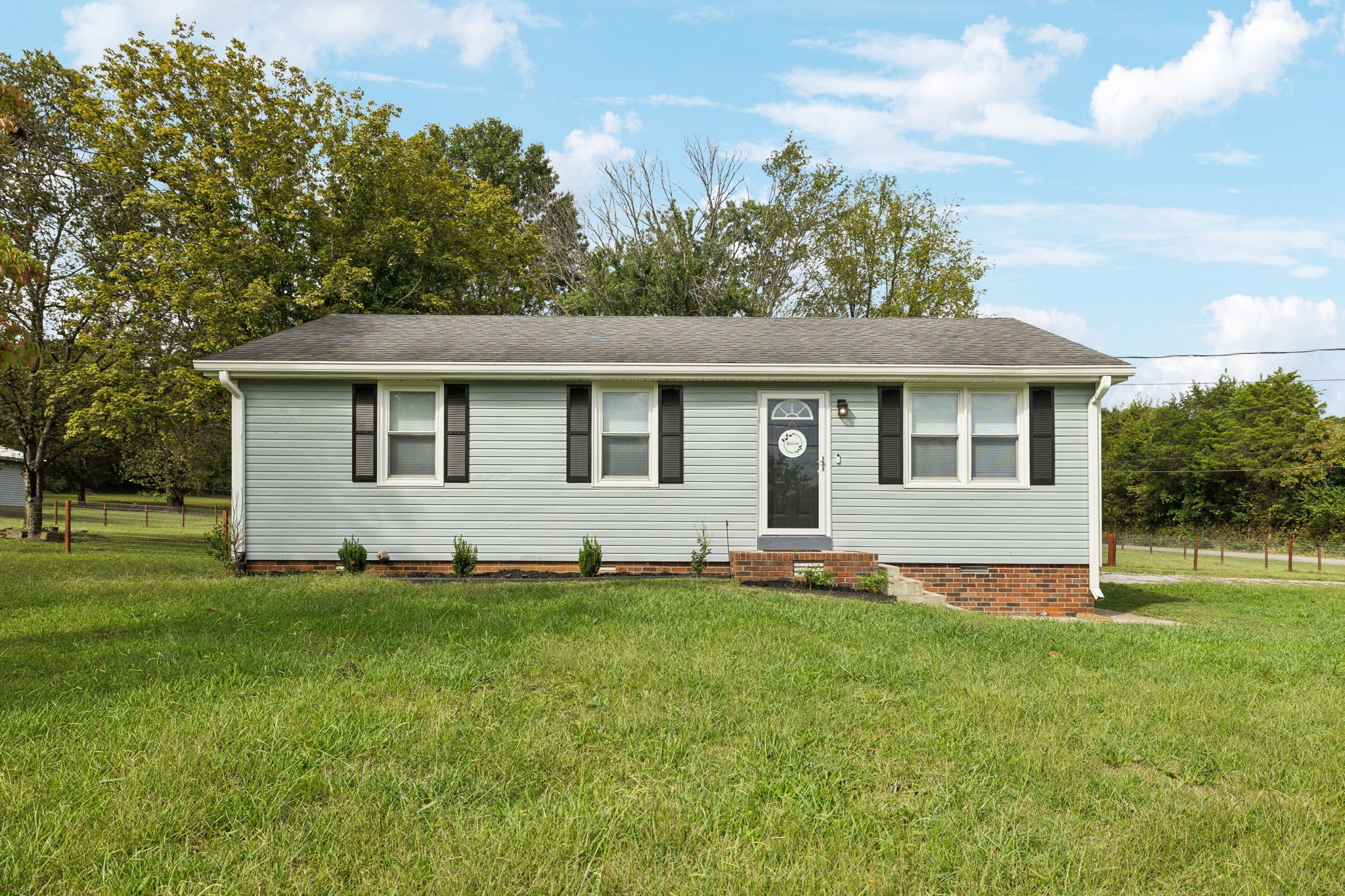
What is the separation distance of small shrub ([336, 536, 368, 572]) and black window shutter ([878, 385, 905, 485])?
6.78m

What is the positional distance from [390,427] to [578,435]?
2.47m

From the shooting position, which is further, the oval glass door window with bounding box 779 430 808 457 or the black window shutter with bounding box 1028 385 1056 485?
the oval glass door window with bounding box 779 430 808 457

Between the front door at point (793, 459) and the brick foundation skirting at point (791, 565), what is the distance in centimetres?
89

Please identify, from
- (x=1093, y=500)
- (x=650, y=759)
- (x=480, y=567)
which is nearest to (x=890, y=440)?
(x=1093, y=500)

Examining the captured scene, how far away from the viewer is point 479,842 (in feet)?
9.66

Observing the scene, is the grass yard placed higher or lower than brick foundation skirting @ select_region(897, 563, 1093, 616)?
lower

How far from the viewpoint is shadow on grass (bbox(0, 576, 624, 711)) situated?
16.3 feet

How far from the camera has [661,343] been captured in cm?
1213

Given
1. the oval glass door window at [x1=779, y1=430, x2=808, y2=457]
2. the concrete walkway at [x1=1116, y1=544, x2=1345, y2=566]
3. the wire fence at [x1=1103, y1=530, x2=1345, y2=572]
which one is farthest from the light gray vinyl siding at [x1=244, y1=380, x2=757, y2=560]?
the concrete walkway at [x1=1116, y1=544, x2=1345, y2=566]

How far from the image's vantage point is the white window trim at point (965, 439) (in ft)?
36.2

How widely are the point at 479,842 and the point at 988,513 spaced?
9373mm

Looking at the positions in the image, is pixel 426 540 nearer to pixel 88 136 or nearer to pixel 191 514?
pixel 88 136

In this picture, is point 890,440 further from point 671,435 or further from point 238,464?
point 238,464

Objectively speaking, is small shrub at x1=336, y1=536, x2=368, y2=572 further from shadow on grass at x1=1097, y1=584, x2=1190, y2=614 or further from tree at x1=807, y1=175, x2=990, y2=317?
tree at x1=807, y1=175, x2=990, y2=317
